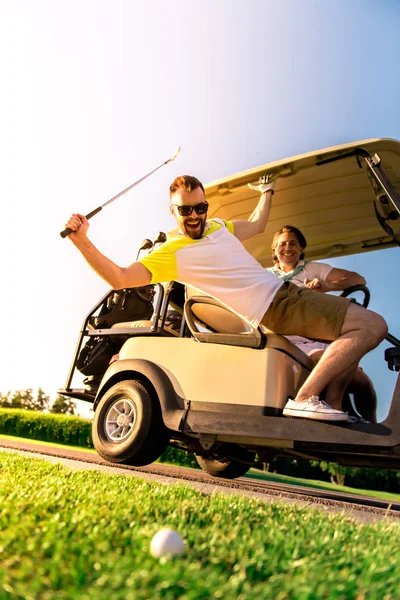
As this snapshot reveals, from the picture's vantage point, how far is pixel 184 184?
3.74 meters

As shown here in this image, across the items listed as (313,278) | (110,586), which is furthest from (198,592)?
(313,278)

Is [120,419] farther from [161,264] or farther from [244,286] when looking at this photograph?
[244,286]

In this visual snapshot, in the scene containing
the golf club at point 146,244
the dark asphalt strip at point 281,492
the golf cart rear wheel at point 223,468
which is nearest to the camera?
the dark asphalt strip at point 281,492

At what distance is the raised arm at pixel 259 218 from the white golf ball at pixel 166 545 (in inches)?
114

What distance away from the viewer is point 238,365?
368 cm

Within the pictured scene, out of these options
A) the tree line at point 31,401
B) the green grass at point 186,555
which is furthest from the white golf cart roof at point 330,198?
the tree line at point 31,401

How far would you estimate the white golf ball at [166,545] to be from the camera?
58.6 inches

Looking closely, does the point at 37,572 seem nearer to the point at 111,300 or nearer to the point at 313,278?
the point at 313,278

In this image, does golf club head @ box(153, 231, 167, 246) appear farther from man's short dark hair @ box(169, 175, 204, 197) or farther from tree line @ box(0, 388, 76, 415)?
tree line @ box(0, 388, 76, 415)

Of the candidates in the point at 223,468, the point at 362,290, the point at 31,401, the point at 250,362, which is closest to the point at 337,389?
the point at 250,362

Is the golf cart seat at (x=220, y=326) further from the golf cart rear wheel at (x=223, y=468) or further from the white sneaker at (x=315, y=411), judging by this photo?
the golf cart rear wheel at (x=223, y=468)

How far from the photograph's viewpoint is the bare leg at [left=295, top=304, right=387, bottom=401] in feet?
10.9

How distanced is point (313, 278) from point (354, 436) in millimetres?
1390

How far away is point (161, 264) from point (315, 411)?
4.27 feet
